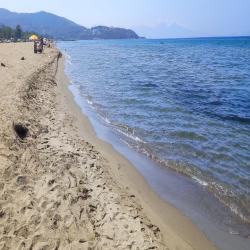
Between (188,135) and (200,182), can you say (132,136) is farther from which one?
(200,182)

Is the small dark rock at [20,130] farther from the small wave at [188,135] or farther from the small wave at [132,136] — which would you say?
the small wave at [188,135]

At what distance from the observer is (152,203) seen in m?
9.17

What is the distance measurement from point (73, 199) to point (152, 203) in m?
2.16

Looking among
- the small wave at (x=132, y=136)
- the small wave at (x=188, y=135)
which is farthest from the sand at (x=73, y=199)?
the small wave at (x=188, y=135)

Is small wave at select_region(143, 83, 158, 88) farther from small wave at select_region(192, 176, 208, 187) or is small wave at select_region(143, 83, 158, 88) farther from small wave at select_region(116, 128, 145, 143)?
small wave at select_region(192, 176, 208, 187)

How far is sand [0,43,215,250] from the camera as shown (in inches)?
265

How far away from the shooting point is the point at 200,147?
1294 centimetres

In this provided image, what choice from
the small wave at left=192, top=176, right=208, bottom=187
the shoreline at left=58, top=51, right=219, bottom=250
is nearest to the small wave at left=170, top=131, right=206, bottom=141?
the shoreline at left=58, top=51, right=219, bottom=250

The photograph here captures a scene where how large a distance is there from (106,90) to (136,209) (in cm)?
1753

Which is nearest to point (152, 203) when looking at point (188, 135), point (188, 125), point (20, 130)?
point (20, 130)

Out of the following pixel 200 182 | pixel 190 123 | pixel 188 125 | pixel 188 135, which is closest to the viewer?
pixel 200 182

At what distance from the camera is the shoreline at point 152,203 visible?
7797 millimetres

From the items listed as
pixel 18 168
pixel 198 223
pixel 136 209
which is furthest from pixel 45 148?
pixel 198 223

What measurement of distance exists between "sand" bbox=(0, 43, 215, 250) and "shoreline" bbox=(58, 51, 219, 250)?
0.02 metres
